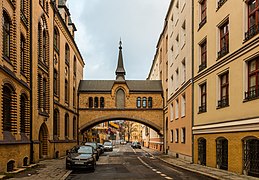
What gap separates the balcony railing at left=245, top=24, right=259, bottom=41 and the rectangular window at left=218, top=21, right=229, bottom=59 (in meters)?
2.70

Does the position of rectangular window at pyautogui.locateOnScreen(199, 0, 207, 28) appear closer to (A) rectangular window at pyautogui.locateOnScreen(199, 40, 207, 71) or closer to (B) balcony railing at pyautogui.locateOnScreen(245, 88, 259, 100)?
(A) rectangular window at pyautogui.locateOnScreen(199, 40, 207, 71)

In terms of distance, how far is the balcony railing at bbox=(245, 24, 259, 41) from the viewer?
15448 mm

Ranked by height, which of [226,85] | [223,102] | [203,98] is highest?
[226,85]

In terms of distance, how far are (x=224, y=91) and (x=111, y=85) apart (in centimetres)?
3014

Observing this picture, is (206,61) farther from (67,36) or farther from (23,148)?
(67,36)

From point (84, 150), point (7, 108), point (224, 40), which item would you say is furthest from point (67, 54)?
point (224, 40)

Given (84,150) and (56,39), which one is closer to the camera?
(84,150)

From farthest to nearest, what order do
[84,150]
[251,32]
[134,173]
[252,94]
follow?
[84,150] → [134,173] → [251,32] → [252,94]

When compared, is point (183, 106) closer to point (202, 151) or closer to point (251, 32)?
point (202, 151)

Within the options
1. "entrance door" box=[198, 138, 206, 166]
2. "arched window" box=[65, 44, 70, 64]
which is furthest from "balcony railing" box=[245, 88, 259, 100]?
"arched window" box=[65, 44, 70, 64]

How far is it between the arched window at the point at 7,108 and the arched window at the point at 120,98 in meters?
29.5

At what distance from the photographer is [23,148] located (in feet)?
65.8

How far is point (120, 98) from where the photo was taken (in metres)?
48.2

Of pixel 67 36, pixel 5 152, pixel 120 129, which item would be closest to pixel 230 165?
pixel 5 152
